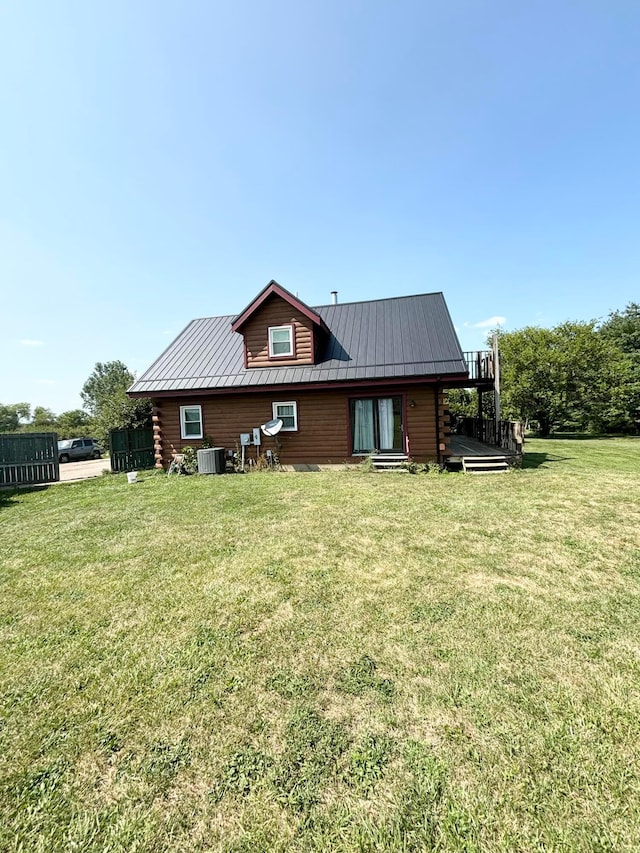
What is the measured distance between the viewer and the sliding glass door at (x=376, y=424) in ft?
39.5

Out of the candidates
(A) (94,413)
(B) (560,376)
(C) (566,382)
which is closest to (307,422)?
(B) (560,376)

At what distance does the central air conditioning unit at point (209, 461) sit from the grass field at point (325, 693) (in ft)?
21.4

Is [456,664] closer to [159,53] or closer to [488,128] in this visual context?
[159,53]

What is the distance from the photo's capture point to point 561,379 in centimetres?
2331

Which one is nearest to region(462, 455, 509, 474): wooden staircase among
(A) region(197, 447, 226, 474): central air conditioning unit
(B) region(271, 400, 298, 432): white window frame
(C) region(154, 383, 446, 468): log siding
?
(C) region(154, 383, 446, 468): log siding

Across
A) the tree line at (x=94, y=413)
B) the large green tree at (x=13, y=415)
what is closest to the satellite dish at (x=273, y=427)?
the tree line at (x=94, y=413)

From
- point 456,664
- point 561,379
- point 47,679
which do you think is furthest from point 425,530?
point 561,379

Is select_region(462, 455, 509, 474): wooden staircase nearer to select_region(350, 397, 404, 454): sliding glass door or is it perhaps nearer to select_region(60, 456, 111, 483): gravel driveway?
select_region(350, 397, 404, 454): sliding glass door

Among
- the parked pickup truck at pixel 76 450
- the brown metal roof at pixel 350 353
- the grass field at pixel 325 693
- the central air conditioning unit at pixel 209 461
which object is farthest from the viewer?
the parked pickup truck at pixel 76 450

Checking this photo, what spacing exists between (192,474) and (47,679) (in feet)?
32.7

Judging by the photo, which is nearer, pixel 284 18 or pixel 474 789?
pixel 474 789

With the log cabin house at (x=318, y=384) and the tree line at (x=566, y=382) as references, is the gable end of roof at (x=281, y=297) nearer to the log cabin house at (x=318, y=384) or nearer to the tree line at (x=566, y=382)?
the log cabin house at (x=318, y=384)

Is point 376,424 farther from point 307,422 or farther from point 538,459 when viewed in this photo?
point 538,459

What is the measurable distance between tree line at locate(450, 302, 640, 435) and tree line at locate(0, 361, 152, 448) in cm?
2180
